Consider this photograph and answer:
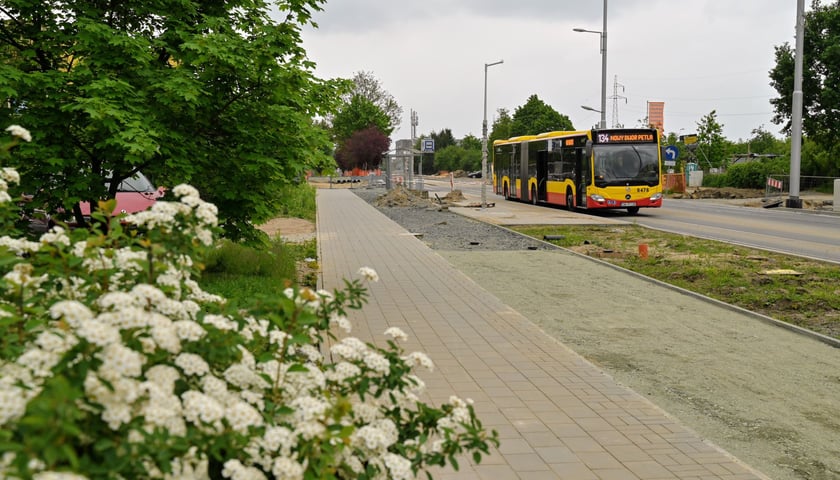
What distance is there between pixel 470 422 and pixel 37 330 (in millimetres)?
1610

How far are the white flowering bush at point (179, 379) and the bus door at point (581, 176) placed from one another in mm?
26553

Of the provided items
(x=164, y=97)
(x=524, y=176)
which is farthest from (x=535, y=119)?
(x=164, y=97)

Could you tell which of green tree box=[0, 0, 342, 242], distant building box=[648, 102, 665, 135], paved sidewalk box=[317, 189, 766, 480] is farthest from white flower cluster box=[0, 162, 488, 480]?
distant building box=[648, 102, 665, 135]

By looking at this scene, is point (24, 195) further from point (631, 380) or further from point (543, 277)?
point (543, 277)

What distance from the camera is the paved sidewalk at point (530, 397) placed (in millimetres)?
4922

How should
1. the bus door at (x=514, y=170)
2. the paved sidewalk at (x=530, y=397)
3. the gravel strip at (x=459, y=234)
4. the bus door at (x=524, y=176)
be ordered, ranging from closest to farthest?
the paved sidewalk at (x=530, y=397) → the gravel strip at (x=459, y=234) → the bus door at (x=524, y=176) → the bus door at (x=514, y=170)

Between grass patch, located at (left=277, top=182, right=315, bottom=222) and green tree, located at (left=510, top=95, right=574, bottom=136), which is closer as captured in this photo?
grass patch, located at (left=277, top=182, right=315, bottom=222)

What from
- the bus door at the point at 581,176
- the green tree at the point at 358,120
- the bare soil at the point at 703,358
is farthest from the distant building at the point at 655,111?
the bare soil at the point at 703,358

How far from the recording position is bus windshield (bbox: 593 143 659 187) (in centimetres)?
2889

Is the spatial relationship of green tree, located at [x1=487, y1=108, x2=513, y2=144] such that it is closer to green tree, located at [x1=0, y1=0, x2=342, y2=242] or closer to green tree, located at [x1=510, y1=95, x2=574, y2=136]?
green tree, located at [x1=510, y1=95, x2=574, y2=136]

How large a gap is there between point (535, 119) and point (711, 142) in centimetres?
4693

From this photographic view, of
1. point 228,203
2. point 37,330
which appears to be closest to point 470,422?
point 37,330

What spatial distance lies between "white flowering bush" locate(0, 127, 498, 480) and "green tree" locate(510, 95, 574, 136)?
104m

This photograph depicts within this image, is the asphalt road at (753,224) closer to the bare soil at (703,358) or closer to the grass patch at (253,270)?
the bare soil at (703,358)
